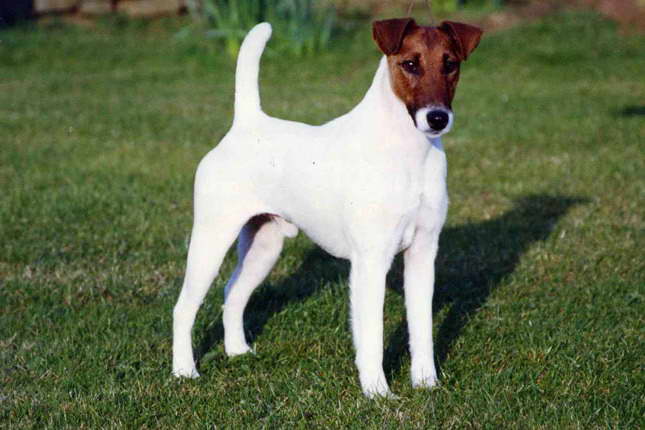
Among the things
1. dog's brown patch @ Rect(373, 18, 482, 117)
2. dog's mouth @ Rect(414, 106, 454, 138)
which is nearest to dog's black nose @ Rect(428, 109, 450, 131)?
dog's mouth @ Rect(414, 106, 454, 138)

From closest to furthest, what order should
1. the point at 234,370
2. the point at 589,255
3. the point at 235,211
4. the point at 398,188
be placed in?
1. the point at 398,188
2. the point at 235,211
3. the point at 234,370
4. the point at 589,255

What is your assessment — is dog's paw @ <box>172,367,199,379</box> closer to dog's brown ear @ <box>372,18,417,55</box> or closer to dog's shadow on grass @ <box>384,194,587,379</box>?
dog's shadow on grass @ <box>384,194,587,379</box>

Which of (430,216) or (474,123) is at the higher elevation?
(430,216)

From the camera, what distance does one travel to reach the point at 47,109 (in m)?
11.4

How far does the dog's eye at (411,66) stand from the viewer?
3.56m

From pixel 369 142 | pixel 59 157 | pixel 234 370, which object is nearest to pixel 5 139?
pixel 59 157

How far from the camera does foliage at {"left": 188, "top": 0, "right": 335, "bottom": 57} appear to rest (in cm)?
1298

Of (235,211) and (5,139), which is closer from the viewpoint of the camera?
(235,211)

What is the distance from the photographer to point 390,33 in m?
3.59

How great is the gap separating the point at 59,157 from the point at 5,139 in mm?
1147

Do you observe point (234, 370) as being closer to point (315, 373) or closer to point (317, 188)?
point (315, 373)

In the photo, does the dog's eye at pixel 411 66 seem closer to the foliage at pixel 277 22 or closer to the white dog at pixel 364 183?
the white dog at pixel 364 183

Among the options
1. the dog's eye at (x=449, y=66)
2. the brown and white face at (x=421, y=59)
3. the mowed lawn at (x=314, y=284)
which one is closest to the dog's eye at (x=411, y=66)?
the brown and white face at (x=421, y=59)

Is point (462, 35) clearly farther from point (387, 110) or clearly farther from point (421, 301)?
point (421, 301)
